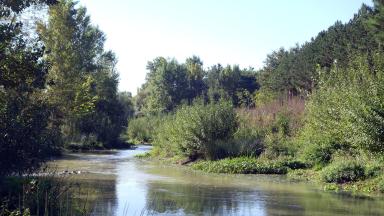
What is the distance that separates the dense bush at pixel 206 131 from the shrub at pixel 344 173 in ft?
33.4

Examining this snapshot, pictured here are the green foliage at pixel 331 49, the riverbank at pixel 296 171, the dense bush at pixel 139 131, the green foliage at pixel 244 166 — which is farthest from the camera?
the dense bush at pixel 139 131

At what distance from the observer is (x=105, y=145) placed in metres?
59.0

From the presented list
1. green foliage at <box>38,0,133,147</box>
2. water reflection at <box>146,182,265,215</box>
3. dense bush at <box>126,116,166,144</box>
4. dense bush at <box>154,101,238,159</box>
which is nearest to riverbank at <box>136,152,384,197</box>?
dense bush at <box>154,101,238,159</box>

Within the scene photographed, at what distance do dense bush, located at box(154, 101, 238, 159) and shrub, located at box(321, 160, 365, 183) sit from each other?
401 inches

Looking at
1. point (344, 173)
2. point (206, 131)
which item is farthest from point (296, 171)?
point (206, 131)

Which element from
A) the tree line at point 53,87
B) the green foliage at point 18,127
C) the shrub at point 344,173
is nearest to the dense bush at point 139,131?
the tree line at point 53,87

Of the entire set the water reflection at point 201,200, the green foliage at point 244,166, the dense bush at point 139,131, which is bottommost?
the water reflection at point 201,200

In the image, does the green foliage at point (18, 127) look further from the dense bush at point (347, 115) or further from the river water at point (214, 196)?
the dense bush at point (347, 115)

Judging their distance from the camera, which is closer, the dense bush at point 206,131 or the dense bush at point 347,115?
the dense bush at point 347,115

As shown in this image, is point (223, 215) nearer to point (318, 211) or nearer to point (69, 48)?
point (318, 211)

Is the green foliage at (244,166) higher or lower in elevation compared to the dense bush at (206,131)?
lower

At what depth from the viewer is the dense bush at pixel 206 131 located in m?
34.6

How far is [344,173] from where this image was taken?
24.3 meters

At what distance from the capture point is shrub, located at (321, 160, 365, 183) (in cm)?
2411
